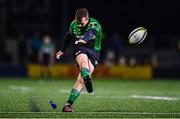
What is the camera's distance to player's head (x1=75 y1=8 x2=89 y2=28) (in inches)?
449

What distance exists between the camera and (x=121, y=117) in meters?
10.3

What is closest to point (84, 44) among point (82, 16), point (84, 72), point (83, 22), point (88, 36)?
point (88, 36)

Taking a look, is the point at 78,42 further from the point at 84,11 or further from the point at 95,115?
the point at 95,115

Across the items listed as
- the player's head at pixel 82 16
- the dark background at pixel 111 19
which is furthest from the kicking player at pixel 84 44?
the dark background at pixel 111 19

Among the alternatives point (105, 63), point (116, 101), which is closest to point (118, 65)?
point (105, 63)

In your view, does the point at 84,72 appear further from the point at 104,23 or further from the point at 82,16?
the point at 104,23

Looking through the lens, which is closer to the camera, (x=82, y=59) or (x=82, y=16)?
(x=82, y=16)

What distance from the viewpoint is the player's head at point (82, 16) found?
11.4 m

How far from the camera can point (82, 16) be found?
1141cm

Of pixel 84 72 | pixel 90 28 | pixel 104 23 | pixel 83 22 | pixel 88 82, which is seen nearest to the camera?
pixel 88 82

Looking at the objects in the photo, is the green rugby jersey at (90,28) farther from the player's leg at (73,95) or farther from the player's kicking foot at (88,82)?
the player's kicking foot at (88,82)

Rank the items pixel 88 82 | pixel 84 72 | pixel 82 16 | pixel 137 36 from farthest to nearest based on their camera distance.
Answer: pixel 137 36 → pixel 82 16 → pixel 84 72 → pixel 88 82

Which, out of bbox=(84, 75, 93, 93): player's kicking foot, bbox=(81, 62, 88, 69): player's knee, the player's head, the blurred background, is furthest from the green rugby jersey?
the blurred background

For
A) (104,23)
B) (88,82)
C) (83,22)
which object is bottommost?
(104,23)
